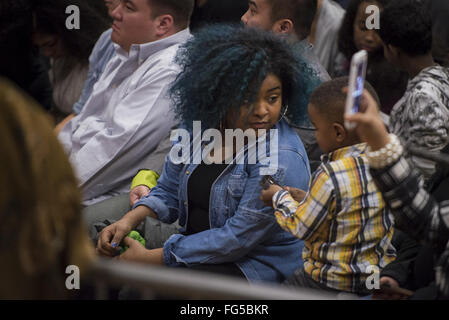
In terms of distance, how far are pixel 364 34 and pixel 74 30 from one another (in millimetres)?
1915

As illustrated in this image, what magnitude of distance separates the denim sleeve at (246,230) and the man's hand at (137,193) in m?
0.57

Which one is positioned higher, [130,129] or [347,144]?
[347,144]

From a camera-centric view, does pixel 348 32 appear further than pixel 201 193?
Yes

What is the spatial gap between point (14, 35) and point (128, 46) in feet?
4.09

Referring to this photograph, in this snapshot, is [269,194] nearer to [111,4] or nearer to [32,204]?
[32,204]

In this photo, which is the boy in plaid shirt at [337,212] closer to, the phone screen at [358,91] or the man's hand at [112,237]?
the phone screen at [358,91]

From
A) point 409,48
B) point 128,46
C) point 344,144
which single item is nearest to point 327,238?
point 344,144

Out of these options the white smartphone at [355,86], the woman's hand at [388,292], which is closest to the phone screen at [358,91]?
the white smartphone at [355,86]

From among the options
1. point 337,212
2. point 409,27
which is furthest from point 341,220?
point 409,27

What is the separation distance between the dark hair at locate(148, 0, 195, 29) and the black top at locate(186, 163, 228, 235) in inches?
48.7

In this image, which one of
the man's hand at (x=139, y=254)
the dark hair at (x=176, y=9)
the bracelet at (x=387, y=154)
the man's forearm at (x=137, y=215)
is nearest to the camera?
the bracelet at (x=387, y=154)

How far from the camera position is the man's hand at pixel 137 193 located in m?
3.18

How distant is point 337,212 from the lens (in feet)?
7.28

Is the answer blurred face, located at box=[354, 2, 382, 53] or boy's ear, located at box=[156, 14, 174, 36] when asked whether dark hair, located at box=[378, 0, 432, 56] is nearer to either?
blurred face, located at box=[354, 2, 382, 53]
